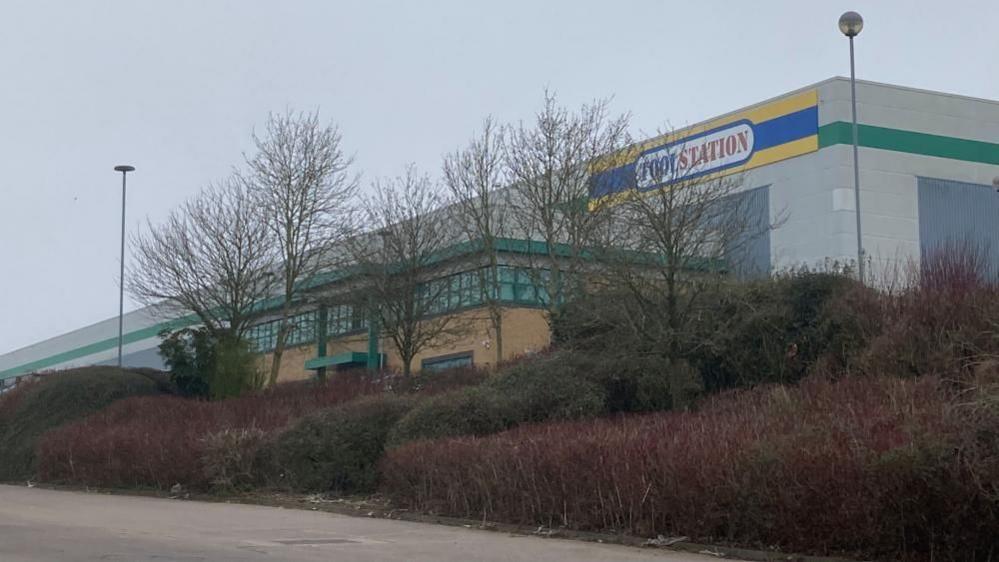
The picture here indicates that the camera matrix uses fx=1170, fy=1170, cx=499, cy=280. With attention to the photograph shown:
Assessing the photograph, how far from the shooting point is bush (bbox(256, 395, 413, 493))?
2061 centimetres

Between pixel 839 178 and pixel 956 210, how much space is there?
22.1 feet

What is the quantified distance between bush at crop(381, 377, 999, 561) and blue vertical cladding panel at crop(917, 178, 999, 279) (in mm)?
31287

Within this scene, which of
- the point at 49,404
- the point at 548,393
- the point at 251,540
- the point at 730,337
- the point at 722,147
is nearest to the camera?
the point at 251,540

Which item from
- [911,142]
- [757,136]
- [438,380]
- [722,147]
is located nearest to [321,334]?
[438,380]

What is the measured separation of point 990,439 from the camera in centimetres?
1066

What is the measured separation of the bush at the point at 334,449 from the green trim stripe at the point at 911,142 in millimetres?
27985

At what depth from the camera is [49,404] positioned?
30453 mm

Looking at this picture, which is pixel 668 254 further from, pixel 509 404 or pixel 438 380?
pixel 438 380

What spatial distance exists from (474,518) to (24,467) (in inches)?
663

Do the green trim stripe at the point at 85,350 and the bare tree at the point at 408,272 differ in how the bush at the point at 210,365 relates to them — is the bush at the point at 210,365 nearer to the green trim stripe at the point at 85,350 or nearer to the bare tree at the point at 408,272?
A: the bare tree at the point at 408,272

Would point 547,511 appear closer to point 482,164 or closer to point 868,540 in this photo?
point 868,540

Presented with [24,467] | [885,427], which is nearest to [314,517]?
[885,427]

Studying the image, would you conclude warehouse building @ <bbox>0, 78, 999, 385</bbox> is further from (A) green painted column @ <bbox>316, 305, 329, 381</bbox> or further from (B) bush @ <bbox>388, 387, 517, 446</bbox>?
(B) bush @ <bbox>388, 387, 517, 446</bbox>

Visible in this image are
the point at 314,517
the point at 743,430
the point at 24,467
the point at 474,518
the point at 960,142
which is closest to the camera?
the point at 743,430
